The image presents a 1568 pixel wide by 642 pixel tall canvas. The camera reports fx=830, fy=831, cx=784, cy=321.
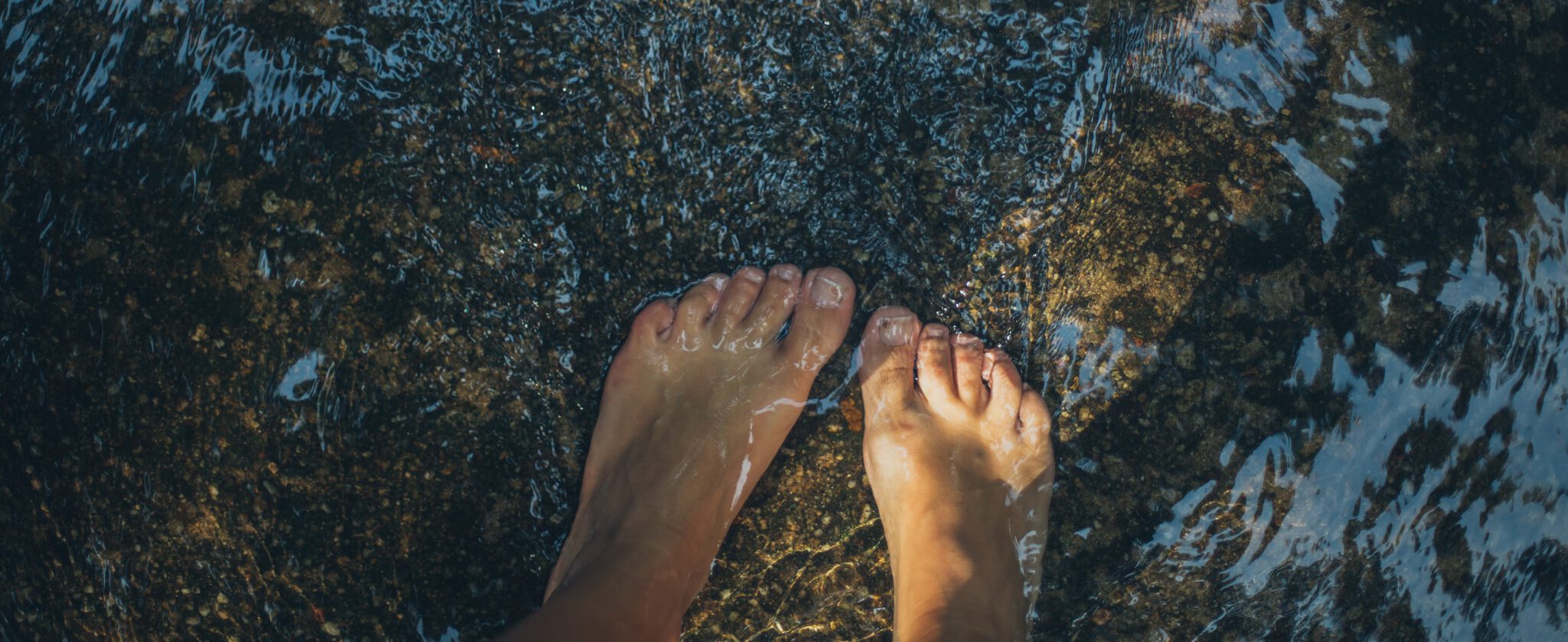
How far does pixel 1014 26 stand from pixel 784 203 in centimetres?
65

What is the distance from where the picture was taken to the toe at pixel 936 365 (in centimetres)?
202

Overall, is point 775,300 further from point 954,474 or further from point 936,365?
point 954,474

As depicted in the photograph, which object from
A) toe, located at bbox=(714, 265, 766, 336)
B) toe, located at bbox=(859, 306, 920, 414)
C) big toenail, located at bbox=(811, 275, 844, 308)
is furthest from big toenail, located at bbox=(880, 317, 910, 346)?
toe, located at bbox=(714, 265, 766, 336)

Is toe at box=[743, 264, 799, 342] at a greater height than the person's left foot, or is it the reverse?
toe at box=[743, 264, 799, 342]

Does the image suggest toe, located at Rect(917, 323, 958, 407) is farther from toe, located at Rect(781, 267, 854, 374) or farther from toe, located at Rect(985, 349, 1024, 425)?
toe, located at Rect(781, 267, 854, 374)

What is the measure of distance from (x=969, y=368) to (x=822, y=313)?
394mm

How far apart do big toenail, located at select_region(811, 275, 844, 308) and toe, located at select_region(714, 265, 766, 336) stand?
14 centimetres

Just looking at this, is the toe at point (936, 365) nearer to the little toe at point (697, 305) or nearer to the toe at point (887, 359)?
the toe at point (887, 359)

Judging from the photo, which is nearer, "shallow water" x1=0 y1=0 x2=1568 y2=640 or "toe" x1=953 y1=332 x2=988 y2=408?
"shallow water" x1=0 y1=0 x2=1568 y2=640

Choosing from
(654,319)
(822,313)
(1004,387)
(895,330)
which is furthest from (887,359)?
(654,319)

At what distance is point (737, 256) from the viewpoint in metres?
1.99

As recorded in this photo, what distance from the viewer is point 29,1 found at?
1.93 metres

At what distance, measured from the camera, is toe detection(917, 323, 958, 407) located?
6.62ft

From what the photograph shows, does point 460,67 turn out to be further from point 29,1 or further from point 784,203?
point 29,1
